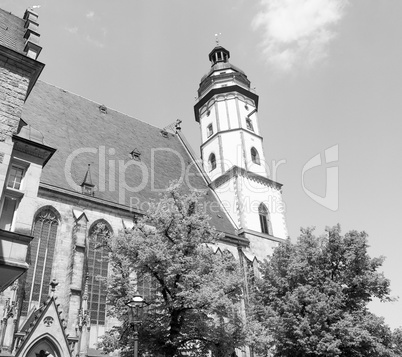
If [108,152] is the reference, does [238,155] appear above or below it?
above

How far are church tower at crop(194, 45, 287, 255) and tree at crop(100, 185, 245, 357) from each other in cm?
1288

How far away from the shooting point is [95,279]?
674 inches

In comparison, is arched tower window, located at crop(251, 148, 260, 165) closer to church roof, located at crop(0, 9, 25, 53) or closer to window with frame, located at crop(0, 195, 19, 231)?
church roof, located at crop(0, 9, 25, 53)

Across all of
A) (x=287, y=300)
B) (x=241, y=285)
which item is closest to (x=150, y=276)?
(x=241, y=285)

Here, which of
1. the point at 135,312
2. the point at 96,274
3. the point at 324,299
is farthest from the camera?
the point at 96,274

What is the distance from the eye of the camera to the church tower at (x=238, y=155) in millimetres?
27969

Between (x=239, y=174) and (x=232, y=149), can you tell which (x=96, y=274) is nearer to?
(x=239, y=174)

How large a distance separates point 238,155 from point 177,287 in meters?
18.6

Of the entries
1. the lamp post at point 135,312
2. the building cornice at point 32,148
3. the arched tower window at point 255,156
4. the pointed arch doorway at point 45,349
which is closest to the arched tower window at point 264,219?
the arched tower window at point 255,156

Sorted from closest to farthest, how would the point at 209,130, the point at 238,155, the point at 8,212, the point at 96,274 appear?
the point at 8,212 → the point at 96,274 → the point at 238,155 → the point at 209,130

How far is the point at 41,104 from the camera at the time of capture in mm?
24156

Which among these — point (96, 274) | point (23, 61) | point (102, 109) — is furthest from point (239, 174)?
point (23, 61)

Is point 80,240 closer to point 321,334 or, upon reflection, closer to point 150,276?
point 150,276

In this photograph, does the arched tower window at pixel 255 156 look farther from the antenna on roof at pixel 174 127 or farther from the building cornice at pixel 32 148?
the building cornice at pixel 32 148
